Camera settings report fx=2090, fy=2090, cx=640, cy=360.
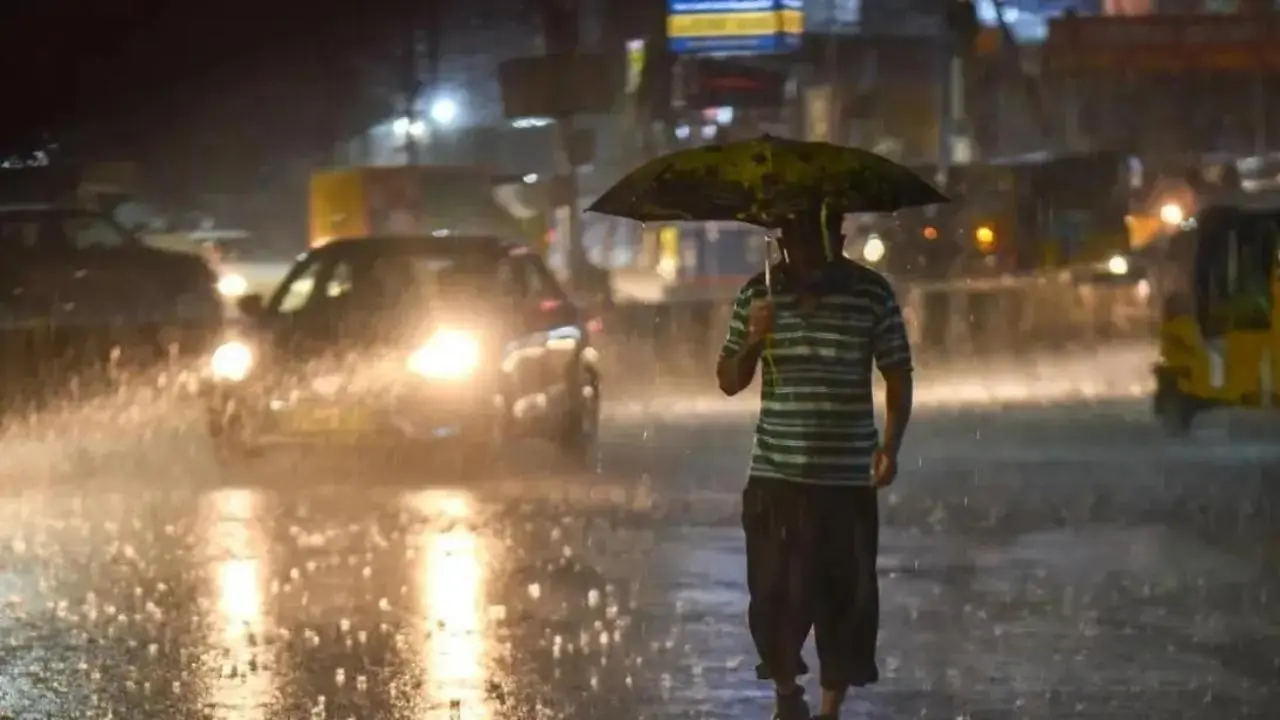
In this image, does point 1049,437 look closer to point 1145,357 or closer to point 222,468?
point 222,468

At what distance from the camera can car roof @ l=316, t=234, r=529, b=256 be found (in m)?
14.3

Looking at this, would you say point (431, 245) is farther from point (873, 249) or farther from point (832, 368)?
point (873, 249)

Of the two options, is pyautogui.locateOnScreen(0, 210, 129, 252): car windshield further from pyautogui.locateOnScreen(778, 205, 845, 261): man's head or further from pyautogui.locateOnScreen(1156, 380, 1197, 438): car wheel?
pyautogui.locateOnScreen(778, 205, 845, 261): man's head

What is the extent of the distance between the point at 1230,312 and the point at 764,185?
9.16 m

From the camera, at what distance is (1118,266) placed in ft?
104

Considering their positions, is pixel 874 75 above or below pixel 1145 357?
above

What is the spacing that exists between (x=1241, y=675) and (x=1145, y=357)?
57.6ft

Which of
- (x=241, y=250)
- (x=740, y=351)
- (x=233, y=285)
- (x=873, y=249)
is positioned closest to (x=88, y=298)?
(x=233, y=285)

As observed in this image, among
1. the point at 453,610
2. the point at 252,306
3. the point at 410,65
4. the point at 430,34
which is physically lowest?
the point at 453,610

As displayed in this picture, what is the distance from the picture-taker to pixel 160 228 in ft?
113

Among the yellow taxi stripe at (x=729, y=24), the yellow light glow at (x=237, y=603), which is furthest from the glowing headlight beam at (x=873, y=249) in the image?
the yellow light glow at (x=237, y=603)

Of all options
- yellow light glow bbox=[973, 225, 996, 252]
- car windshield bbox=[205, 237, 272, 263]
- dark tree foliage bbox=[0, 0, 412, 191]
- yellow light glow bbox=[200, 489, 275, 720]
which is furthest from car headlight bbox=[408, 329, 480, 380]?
yellow light glow bbox=[973, 225, 996, 252]

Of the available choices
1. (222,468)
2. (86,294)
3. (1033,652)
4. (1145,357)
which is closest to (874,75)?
(1145,357)

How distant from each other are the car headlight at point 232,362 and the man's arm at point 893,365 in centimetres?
780
